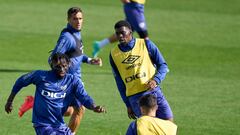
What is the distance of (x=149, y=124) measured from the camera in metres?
8.56

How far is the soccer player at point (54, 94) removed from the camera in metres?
10.3

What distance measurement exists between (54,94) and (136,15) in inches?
414

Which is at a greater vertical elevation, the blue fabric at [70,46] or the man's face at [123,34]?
the man's face at [123,34]

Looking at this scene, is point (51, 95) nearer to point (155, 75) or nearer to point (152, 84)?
point (152, 84)

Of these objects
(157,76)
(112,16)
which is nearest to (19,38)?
(112,16)

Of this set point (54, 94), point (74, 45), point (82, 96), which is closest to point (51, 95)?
point (54, 94)

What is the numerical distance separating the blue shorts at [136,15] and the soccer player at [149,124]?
466 inches

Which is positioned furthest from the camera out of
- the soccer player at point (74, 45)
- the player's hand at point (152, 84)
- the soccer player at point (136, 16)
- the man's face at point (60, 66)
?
the soccer player at point (136, 16)

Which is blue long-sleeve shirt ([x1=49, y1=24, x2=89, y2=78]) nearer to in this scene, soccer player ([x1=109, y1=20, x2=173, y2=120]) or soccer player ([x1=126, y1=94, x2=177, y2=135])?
soccer player ([x1=109, y1=20, x2=173, y2=120])

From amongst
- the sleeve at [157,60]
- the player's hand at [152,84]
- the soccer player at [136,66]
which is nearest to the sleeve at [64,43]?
the soccer player at [136,66]

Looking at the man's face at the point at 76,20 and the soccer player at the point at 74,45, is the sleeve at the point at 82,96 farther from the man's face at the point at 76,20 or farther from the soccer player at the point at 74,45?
the man's face at the point at 76,20

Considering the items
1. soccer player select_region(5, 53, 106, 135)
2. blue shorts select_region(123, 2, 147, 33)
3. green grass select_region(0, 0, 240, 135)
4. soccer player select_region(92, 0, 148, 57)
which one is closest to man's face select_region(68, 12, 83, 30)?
green grass select_region(0, 0, 240, 135)

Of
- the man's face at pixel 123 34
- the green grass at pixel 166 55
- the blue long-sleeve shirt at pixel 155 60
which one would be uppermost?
the man's face at pixel 123 34

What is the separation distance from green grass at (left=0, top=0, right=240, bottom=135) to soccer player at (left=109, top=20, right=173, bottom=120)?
6.76 feet
